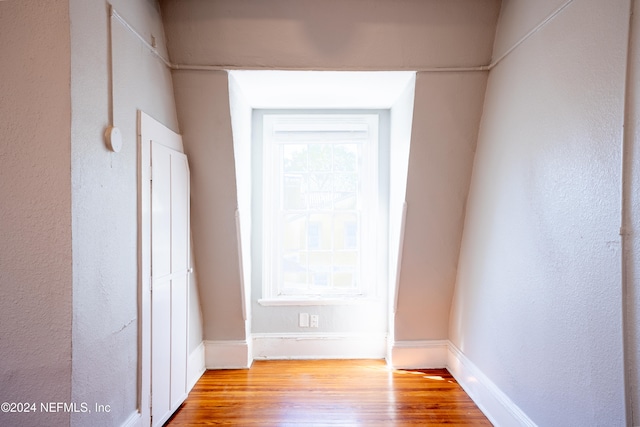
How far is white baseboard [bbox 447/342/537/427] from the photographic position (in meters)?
1.97

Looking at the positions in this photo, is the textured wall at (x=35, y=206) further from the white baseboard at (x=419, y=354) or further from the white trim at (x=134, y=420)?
the white baseboard at (x=419, y=354)

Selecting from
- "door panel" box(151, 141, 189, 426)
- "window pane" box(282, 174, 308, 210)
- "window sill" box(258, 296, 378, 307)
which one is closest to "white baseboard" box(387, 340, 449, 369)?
"window sill" box(258, 296, 378, 307)

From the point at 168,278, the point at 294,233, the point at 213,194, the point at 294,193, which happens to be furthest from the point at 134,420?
the point at 294,193

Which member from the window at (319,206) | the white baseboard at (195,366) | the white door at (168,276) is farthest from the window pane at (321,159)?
the white baseboard at (195,366)

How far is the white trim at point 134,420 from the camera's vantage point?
179 centimetres

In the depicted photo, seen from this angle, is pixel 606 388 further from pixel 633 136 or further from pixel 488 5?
pixel 488 5

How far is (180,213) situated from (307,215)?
4.05 ft

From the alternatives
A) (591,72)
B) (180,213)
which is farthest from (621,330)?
(180,213)

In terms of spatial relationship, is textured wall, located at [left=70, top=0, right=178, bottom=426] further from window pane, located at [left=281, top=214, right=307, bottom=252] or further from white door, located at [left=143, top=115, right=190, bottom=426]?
window pane, located at [left=281, top=214, right=307, bottom=252]

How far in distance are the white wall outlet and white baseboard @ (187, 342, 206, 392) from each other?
85 cm

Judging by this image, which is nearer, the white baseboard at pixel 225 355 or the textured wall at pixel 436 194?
the textured wall at pixel 436 194

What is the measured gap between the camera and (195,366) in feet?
9.02

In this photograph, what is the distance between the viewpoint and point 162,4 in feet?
7.22

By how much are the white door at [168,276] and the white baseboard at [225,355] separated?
493mm
